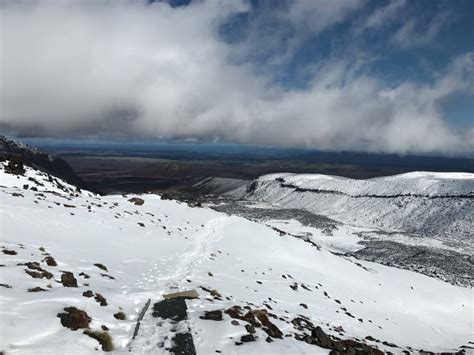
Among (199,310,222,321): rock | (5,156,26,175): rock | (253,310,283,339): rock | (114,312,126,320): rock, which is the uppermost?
(5,156,26,175): rock

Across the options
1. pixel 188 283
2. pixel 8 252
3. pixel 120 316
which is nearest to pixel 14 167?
pixel 8 252

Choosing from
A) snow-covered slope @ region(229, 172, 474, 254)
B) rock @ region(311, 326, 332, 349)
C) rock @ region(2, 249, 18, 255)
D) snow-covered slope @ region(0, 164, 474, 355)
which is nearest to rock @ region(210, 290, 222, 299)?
snow-covered slope @ region(0, 164, 474, 355)

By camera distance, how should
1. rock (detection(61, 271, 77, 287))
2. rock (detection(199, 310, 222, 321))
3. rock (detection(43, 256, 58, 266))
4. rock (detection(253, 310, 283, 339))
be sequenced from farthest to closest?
rock (detection(43, 256, 58, 266)) → rock (detection(61, 271, 77, 287)) → rock (detection(199, 310, 222, 321)) → rock (detection(253, 310, 283, 339))

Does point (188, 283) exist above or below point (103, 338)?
below

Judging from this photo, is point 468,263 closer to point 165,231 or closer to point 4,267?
point 165,231

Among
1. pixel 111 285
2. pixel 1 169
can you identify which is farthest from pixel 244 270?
pixel 1 169

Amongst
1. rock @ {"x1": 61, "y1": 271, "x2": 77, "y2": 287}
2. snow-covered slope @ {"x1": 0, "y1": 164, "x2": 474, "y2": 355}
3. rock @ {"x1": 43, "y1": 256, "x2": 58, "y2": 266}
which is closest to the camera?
snow-covered slope @ {"x1": 0, "y1": 164, "x2": 474, "y2": 355}

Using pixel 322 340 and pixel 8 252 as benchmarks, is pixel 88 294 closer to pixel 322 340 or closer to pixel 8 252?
pixel 8 252

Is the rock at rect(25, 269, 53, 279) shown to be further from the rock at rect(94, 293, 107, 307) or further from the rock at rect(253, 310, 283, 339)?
the rock at rect(253, 310, 283, 339)
